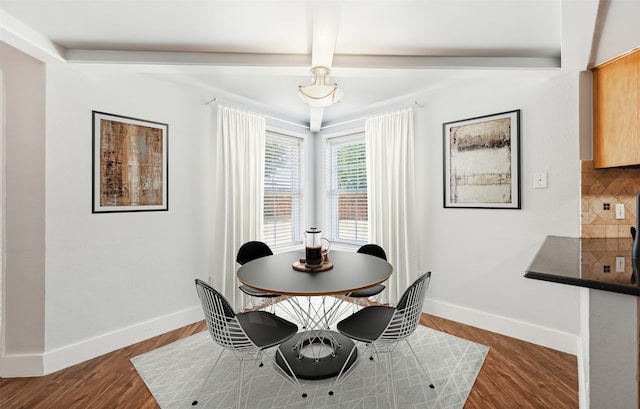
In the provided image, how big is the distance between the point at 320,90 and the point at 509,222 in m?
2.23

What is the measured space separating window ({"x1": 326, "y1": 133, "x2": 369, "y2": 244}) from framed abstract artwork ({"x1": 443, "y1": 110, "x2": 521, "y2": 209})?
4.20ft

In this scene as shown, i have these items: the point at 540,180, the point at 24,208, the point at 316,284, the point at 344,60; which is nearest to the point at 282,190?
the point at 344,60

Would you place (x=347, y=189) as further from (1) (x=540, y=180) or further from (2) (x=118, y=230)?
(2) (x=118, y=230)

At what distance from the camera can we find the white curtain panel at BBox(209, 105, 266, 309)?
3.26m

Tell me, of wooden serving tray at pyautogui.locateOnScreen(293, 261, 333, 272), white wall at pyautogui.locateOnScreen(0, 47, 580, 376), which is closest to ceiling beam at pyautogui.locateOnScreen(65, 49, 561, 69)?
white wall at pyautogui.locateOnScreen(0, 47, 580, 376)

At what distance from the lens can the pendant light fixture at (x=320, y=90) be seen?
223cm

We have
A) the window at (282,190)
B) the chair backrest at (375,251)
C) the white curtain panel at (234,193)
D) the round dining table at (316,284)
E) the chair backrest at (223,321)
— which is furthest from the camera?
the window at (282,190)

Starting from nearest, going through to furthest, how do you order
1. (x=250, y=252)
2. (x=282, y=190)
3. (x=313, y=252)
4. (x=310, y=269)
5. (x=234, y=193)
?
(x=310, y=269), (x=313, y=252), (x=250, y=252), (x=234, y=193), (x=282, y=190)

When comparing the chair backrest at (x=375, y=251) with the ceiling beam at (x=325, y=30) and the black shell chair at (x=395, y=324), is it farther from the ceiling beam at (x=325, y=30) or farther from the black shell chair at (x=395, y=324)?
the ceiling beam at (x=325, y=30)

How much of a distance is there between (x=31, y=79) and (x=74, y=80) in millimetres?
262

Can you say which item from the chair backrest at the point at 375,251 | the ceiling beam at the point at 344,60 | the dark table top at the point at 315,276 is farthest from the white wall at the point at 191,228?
the dark table top at the point at 315,276

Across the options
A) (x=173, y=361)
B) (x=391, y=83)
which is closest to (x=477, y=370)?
(x=173, y=361)

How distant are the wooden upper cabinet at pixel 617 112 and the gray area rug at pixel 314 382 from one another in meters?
1.84

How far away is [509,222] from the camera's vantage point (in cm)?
279
